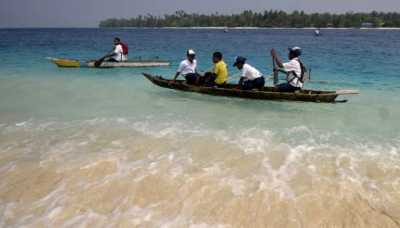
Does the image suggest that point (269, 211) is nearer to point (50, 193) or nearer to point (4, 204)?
point (50, 193)

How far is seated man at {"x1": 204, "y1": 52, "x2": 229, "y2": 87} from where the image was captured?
38.3 feet

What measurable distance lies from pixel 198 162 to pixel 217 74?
6.04 metres

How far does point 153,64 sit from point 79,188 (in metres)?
15.8

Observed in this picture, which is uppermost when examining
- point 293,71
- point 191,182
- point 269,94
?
point 293,71

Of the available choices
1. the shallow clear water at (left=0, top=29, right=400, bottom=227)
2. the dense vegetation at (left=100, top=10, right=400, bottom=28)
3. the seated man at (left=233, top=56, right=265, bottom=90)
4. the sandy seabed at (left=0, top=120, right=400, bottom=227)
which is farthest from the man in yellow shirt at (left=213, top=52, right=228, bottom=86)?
the dense vegetation at (left=100, top=10, right=400, bottom=28)

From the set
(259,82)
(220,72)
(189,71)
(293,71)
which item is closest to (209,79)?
(220,72)

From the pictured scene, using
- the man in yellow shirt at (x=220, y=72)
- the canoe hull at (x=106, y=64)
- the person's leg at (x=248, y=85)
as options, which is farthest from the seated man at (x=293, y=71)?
the canoe hull at (x=106, y=64)

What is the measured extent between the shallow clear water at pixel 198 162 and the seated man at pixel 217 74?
0.61m

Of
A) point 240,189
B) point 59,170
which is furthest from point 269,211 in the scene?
point 59,170

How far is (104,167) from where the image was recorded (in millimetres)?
6215

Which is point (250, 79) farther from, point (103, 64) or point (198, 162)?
point (103, 64)

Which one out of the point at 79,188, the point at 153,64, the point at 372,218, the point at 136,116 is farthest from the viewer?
the point at 153,64

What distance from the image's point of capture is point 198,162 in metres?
6.47

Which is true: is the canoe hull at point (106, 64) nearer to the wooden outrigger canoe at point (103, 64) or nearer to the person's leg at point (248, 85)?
the wooden outrigger canoe at point (103, 64)
